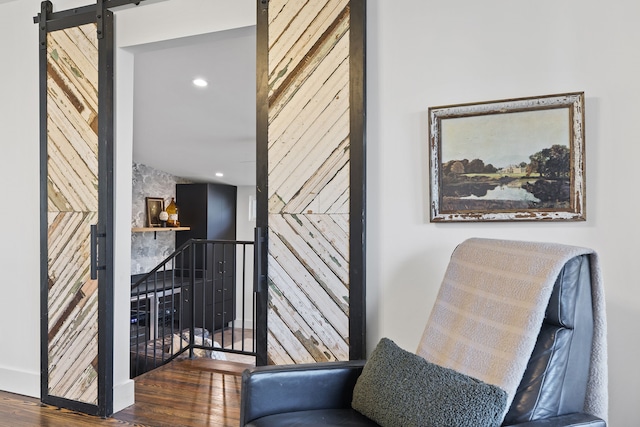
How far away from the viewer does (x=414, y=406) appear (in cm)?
148

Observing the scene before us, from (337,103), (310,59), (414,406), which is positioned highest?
(310,59)

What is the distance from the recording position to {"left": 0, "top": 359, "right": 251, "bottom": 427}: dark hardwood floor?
2.76 metres

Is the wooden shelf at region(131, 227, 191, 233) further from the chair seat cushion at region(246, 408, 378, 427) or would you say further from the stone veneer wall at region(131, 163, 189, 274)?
the chair seat cushion at region(246, 408, 378, 427)

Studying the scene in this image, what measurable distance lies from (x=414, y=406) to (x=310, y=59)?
1.71 m

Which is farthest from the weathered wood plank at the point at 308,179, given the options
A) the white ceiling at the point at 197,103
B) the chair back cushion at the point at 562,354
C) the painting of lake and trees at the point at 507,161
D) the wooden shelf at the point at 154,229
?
the wooden shelf at the point at 154,229

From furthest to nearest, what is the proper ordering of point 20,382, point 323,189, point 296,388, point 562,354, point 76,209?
point 20,382
point 76,209
point 323,189
point 296,388
point 562,354

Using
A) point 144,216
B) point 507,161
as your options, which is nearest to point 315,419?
point 507,161

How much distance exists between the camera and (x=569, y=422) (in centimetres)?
136

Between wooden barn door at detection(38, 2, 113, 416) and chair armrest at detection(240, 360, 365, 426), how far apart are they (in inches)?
60.7

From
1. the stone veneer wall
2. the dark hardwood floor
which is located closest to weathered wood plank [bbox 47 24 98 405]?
the dark hardwood floor

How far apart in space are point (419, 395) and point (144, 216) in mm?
6420

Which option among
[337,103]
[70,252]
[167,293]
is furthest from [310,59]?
[167,293]

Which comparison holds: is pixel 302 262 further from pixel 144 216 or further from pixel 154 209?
pixel 154 209

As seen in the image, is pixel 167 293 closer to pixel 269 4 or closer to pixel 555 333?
pixel 269 4
